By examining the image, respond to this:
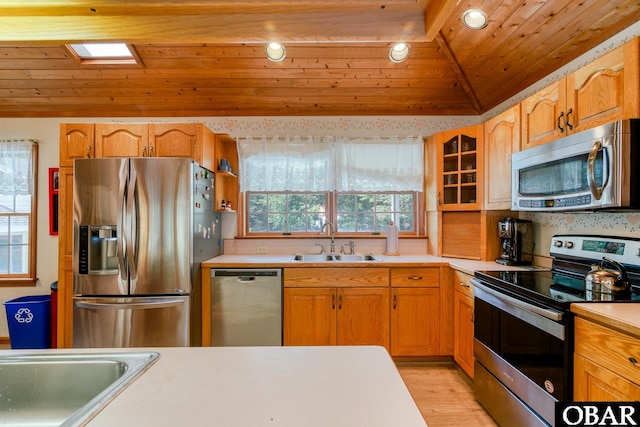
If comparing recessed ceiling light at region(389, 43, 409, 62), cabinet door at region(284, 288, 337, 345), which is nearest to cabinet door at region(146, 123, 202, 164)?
cabinet door at region(284, 288, 337, 345)

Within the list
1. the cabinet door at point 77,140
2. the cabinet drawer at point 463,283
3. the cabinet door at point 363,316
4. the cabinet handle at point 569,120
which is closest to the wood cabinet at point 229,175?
the cabinet door at point 77,140

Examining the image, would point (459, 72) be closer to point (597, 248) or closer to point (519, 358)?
point (597, 248)

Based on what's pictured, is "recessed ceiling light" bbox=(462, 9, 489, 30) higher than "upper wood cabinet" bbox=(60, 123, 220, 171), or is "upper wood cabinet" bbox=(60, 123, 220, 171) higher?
"recessed ceiling light" bbox=(462, 9, 489, 30)

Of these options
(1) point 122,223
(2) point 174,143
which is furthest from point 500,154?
(1) point 122,223

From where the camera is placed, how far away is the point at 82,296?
2484 millimetres

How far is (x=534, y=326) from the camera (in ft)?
5.26

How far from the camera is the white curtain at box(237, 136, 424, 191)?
3.30 m

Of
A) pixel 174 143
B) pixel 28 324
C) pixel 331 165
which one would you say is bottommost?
pixel 28 324

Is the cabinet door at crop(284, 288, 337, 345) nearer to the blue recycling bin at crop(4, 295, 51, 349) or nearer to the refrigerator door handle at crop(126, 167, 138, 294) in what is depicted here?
the refrigerator door handle at crop(126, 167, 138, 294)

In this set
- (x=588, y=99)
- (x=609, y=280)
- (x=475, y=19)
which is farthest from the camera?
(x=475, y=19)

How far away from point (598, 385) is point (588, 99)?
56.2 inches

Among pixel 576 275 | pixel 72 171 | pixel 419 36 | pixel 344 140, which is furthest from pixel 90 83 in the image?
pixel 576 275

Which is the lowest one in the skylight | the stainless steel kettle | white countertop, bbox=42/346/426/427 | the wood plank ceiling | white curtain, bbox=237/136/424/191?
white countertop, bbox=42/346/426/427

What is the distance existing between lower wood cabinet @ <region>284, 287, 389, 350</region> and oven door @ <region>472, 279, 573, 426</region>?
2.59ft
